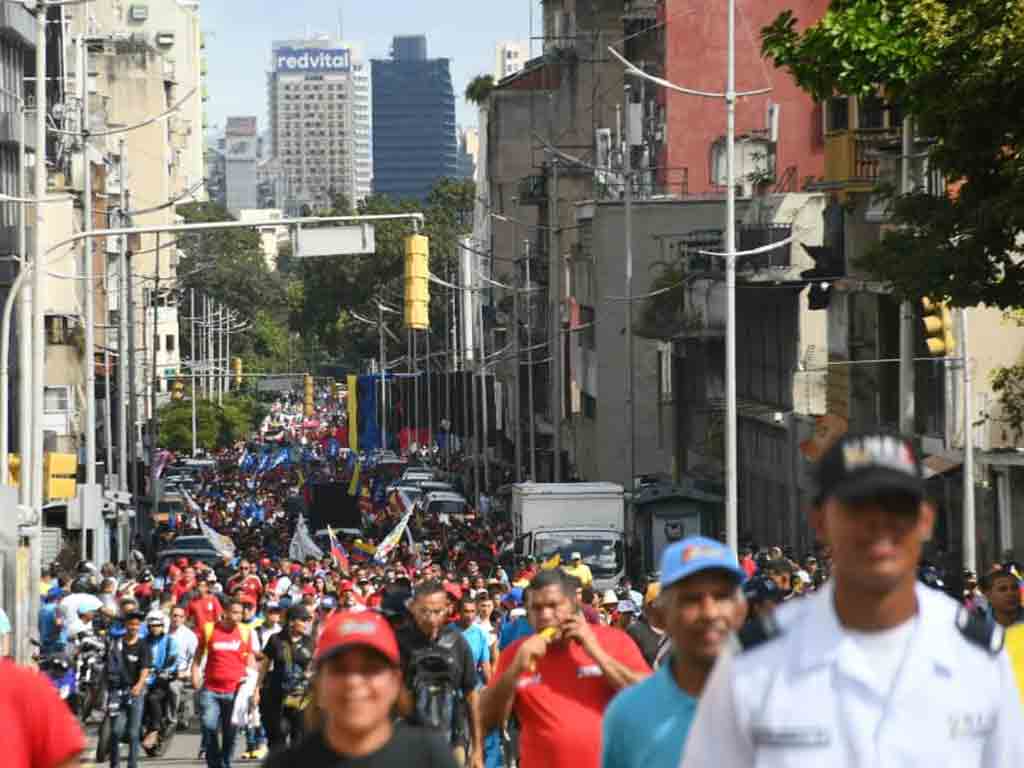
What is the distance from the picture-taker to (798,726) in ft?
14.8

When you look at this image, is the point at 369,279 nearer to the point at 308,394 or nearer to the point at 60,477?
the point at 308,394

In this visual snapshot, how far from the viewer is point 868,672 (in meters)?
4.52

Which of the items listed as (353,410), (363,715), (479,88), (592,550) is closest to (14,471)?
(592,550)

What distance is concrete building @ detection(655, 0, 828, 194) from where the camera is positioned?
6378 cm

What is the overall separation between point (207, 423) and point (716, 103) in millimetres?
64203

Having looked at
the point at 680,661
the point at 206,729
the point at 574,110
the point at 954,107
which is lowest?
the point at 206,729

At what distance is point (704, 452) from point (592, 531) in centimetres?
1848

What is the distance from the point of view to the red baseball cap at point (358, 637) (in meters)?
6.43

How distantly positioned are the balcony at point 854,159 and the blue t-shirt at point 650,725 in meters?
36.8

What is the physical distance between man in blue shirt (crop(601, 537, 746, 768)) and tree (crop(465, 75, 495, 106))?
3689 inches

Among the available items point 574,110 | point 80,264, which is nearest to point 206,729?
point 80,264

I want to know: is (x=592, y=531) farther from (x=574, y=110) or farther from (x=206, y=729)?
(x=574, y=110)

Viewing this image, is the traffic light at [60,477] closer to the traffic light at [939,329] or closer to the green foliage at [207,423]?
the traffic light at [939,329]

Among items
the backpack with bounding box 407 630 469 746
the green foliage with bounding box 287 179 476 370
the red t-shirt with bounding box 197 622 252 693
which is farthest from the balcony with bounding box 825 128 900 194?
the green foliage with bounding box 287 179 476 370
